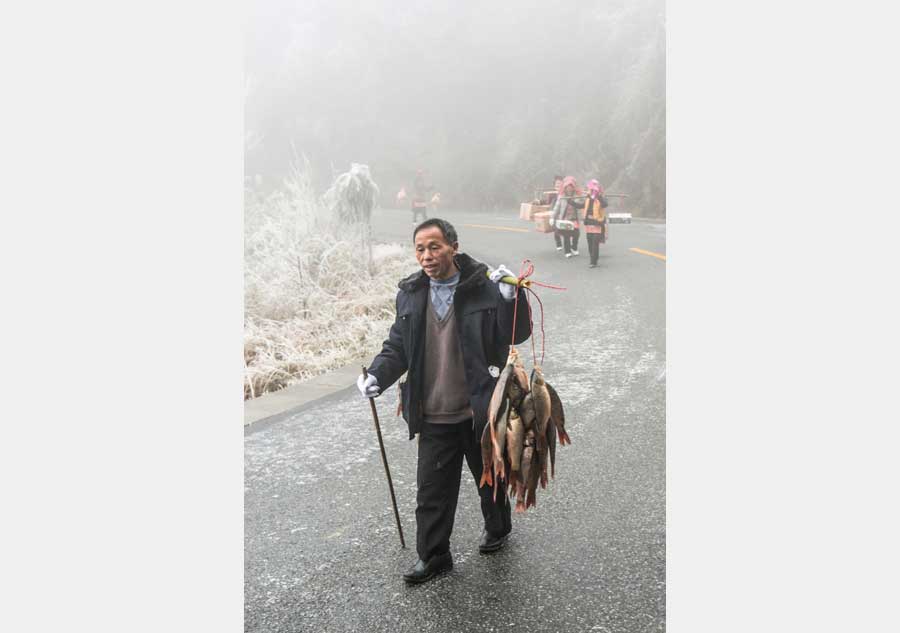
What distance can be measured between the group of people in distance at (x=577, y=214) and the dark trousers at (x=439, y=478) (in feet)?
13.1

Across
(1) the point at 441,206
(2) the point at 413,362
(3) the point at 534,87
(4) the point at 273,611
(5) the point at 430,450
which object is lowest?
(4) the point at 273,611

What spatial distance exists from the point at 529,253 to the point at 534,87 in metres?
1.50

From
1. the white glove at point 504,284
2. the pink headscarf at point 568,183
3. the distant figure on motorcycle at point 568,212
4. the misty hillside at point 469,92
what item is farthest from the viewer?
the pink headscarf at point 568,183

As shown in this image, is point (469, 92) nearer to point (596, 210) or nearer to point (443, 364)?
point (596, 210)

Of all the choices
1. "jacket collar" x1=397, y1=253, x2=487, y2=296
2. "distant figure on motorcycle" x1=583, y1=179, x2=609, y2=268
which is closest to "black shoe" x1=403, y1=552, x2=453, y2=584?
"jacket collar" x1=397, y1=253, x2=487, y2=296

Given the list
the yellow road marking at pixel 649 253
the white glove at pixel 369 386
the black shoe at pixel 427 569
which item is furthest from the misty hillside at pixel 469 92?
the black shoe at pixel 427 569

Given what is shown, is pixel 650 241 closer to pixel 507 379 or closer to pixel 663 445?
pixel 663 445

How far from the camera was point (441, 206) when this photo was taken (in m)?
7.54

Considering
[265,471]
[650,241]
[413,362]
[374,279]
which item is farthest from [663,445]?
[374,279]

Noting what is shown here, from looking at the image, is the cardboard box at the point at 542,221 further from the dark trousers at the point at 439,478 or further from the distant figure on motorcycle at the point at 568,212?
the dark trousers at the point at 439,478

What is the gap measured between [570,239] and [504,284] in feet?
15.6

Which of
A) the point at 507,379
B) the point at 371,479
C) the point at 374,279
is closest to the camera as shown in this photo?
the point at 507,379

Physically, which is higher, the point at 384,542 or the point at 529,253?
the point at 529,253

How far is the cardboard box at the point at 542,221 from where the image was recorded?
24.5 feet
